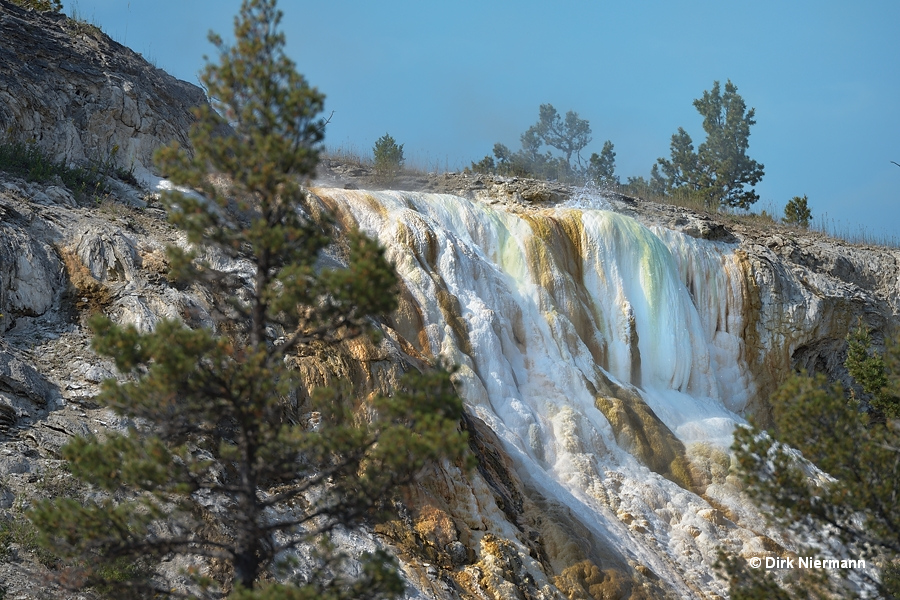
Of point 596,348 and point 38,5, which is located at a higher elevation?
point 38,5

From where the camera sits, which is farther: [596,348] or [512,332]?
[596,348]

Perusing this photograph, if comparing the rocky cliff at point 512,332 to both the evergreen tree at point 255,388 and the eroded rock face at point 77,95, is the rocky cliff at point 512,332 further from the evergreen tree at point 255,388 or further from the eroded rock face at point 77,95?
the evergreen tree at point 255,388

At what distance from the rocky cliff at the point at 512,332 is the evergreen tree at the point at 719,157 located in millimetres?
12768

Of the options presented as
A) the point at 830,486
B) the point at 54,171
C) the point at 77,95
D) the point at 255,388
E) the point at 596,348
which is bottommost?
the point at 596,348

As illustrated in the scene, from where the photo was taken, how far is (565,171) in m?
52.2

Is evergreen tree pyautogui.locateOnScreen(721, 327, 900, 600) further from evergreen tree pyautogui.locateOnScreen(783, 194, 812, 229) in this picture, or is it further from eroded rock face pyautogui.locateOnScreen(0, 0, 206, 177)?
evergreen tree pyautogui.locateOnScreen(783, 194, 812, 229)

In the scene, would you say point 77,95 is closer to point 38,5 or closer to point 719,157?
point 38,5

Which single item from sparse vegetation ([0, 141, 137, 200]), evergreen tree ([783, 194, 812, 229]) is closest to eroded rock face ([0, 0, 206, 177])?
sparse vegetation ([0, 141, 137, 200])

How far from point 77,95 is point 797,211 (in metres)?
26.0

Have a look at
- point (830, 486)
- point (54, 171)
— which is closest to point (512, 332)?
point (54, 171)

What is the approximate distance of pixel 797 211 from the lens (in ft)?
115

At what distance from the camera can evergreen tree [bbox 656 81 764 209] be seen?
140 feet

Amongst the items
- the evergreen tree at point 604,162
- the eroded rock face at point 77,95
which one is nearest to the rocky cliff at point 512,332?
the eroded rock face at point 77,95

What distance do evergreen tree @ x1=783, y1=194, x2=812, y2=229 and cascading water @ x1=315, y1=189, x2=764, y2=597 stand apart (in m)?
9.49
